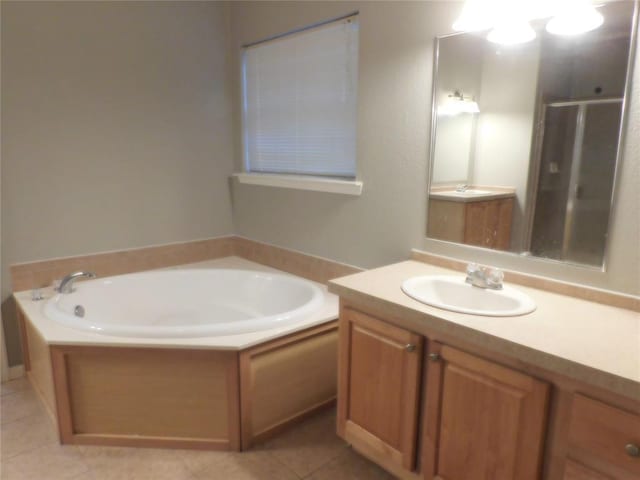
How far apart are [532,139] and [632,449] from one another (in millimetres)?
1150

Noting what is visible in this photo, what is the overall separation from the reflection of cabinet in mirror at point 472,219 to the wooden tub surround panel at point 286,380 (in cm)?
75

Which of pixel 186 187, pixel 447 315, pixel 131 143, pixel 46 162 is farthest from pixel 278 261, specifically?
pixel 447 315

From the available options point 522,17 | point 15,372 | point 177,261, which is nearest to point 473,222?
point 522,17

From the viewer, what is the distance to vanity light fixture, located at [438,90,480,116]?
1.99m

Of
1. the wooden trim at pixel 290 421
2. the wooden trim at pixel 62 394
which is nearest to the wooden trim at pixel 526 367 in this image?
the wooden trim at pixel 290 421

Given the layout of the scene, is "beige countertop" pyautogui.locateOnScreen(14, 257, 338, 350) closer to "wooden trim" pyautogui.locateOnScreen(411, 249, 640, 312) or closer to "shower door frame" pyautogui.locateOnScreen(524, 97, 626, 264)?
"wooden trim" pyautogui.locateOnScreen(411, 249, 640, 312)

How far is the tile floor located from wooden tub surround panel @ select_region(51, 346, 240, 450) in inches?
2.5

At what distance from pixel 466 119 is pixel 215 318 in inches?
78.2

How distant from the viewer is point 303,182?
2.86 m

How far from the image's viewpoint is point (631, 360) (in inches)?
46.9

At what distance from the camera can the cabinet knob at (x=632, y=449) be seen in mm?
1104

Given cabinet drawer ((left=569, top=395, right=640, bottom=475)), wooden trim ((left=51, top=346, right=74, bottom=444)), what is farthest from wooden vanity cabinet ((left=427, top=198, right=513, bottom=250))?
wooden trim ((left=51, top=346, right=74, bottom=444))

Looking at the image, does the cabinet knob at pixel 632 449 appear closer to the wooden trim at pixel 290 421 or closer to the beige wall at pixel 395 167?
the beige wall at pixel 395 167

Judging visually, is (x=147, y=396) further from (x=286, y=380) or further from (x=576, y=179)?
(x=576, y=179)
